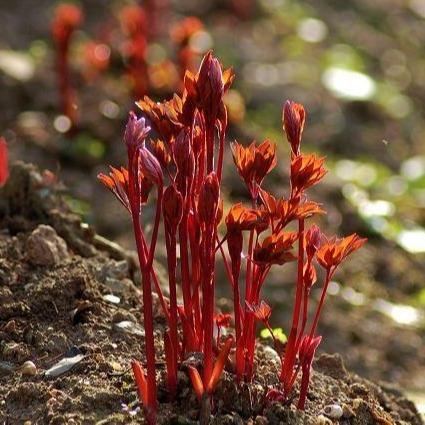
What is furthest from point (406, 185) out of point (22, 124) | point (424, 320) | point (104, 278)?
point (104, 278)

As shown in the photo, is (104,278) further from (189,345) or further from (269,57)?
(269,57)

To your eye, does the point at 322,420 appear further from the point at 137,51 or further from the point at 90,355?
the point at 137,51

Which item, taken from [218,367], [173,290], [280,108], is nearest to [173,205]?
[173,290]

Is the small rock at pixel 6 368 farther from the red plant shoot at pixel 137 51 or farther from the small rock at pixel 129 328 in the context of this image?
the red plant shoot at pixel 137 51

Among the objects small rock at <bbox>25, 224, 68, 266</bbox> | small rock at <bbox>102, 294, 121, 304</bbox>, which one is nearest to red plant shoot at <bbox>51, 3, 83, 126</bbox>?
small rock at <bbox>25, 224, 68, 266</bbox>

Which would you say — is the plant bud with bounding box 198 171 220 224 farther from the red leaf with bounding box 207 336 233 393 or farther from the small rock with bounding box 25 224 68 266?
the small rock with bounding box 25 224 68 266

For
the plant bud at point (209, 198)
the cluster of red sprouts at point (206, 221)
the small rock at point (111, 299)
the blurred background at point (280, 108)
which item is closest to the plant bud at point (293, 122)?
the cluster of red sprouts at point (206, 221)
